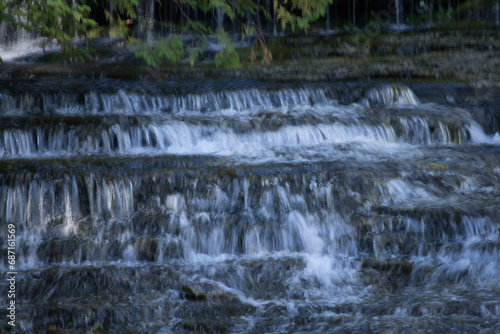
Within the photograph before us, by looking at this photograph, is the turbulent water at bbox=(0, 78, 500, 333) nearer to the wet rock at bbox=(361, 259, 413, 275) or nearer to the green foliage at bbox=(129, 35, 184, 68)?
the wet rock at bbox=(361, 259, 413, 275)

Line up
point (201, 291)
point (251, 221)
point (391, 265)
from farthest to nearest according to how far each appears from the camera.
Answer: point (251, 221) → point (391, 265) → point (201, 291)

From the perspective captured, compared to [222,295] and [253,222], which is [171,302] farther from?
[253,222]

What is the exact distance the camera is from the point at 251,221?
239 inches

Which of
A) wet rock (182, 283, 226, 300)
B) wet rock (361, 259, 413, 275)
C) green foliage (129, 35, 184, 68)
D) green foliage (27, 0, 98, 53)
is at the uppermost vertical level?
green foliage (27, 0, 98, 53)

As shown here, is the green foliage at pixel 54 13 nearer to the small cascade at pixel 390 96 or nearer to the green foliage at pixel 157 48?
the green foliage at pixel 157 48

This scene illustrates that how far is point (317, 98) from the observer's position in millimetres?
9578

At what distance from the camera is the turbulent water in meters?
4.89

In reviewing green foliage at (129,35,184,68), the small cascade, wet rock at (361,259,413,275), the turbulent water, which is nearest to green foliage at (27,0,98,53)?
green foliage at (129,35,184,68)

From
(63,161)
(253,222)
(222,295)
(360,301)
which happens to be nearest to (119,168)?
(63,161)

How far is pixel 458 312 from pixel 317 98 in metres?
5.32

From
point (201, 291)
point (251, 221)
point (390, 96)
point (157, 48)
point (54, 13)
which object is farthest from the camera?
point (390, 96)

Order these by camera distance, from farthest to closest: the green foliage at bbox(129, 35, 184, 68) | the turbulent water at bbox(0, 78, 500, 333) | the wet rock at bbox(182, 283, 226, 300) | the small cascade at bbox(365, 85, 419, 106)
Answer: the small cascade at bbox(365, 85, 419, 106), the green foliage at bbox(129, 35, 184, 68), the wet rock at bbox(182, 283, 226, 300), the turbulent water at bbox(0, 78, 500, 333)

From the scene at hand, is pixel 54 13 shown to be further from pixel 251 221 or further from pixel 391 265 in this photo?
pixel 391 265

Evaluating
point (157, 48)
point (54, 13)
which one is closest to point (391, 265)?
point (157, 48)
